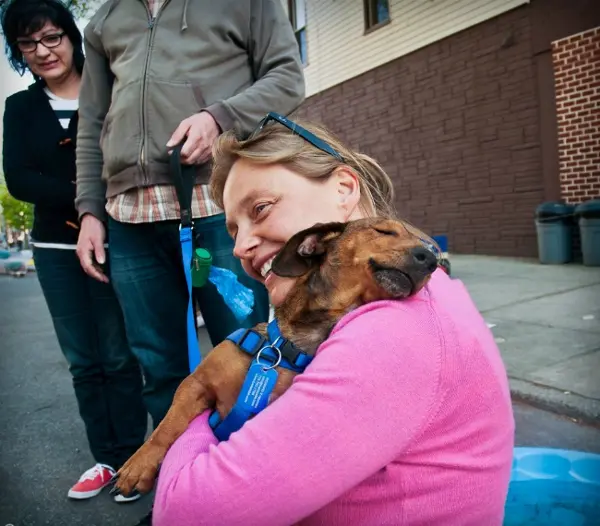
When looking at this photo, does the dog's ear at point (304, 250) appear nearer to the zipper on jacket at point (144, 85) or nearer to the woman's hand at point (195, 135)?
the woman's hand at point (195, 135)

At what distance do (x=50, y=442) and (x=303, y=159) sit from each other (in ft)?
9.68

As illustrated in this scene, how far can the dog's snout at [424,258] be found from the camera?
97cm

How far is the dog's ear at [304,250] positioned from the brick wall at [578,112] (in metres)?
6.75

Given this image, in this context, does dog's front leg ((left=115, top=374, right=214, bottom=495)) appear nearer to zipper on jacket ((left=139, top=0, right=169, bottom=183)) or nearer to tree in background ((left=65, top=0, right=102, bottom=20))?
zipper on jacket ((left=139, top=0, right=169, bottom=183))

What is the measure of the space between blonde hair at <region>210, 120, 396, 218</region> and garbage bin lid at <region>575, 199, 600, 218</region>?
644 centimetres

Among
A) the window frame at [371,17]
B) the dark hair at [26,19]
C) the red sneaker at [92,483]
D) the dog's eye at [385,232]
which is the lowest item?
the red sneaker at [92,483]

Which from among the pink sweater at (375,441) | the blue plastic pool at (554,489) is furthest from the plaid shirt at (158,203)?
the blue plastic pool at (554,489)

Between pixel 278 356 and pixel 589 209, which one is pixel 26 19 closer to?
pixel 278 356

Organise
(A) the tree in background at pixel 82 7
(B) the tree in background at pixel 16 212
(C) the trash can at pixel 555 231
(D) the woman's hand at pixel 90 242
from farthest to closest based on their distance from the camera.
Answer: (C) the trash can at pixel 555 231 < (B) the tree in background at pixel 16 212 < (A) the tree in background at pixel 82 7 < (D) the woman's hand at pixel 90 242

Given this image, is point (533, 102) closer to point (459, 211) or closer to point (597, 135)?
point (597, 135)

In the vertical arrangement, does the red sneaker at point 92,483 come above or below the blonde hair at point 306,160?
below

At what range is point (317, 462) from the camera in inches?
32.4

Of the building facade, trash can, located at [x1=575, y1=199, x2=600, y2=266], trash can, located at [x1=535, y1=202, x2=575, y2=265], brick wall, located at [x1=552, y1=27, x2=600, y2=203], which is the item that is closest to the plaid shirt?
the building facade

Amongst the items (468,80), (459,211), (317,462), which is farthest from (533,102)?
(317,462)
